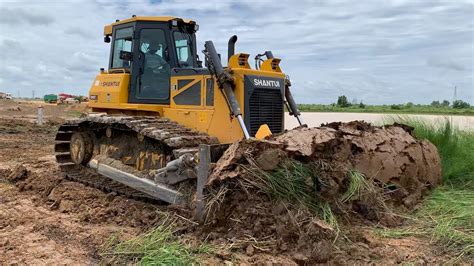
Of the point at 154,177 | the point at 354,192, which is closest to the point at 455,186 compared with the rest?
the point at 354,192

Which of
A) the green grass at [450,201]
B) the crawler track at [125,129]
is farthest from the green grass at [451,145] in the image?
the crawler track at [125,129]

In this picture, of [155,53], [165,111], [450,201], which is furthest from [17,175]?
[450,201]

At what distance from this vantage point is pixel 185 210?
19.5 ft

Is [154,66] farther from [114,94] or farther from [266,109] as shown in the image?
[266,109]

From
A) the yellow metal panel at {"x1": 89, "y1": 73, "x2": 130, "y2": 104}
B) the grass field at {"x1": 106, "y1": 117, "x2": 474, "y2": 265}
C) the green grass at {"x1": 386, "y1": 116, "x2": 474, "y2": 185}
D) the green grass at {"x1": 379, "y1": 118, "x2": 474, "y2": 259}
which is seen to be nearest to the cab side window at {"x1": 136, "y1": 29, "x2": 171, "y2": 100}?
the yellow metal panel at {"x1": 89, "y1": 73, "x2": 130, "y2": 104}

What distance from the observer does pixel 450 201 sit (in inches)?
254

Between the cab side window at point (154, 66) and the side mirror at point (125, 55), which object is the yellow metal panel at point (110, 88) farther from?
the side mirror at point (125, 55)

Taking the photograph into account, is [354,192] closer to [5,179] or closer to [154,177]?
[154,177]

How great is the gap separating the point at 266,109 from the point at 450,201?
2992mm

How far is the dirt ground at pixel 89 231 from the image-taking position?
4.90 metres

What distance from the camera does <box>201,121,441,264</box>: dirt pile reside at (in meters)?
5.04

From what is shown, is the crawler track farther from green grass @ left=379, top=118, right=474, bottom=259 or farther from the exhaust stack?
green grass @ left=379, top=118, right=474, bottom=259

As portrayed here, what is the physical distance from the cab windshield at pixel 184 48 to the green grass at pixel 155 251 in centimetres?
381

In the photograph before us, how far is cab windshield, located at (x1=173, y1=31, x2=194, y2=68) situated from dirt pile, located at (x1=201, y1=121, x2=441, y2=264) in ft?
10.4
